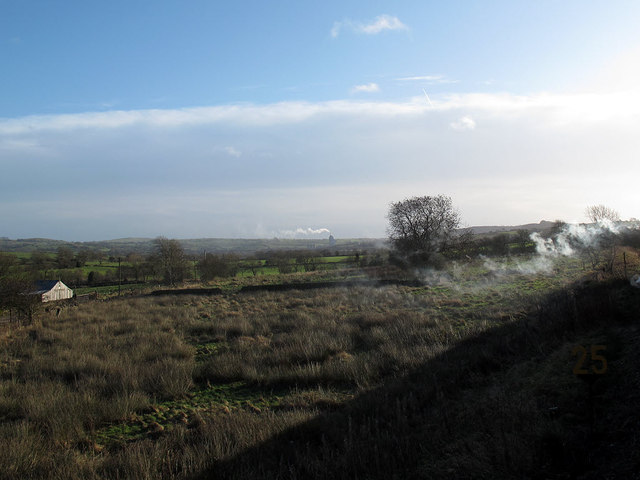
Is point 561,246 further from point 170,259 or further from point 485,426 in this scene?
point 170,259

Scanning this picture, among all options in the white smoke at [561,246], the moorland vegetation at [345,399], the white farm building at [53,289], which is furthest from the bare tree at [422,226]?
the white farm building at [53,289]

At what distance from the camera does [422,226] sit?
34.4 meters

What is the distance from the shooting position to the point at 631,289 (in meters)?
8.21

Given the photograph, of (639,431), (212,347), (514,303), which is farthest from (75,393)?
(514,303)

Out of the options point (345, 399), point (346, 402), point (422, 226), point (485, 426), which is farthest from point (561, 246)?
point (485, 426)

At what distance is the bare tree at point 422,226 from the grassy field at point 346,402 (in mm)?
22505

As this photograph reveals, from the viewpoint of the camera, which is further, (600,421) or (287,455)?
(287,455)

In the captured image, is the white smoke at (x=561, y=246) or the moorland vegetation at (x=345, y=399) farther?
the white smoke at (x=561, y=246)

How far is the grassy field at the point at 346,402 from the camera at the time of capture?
363cm

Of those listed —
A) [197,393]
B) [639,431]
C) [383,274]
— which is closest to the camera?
[639,431]

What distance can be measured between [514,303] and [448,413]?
10152mm

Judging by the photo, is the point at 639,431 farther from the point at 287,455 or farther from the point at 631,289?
the point at 631,289

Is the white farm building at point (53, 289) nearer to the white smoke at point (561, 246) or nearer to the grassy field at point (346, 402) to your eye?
the grassy field at point (346, 402)

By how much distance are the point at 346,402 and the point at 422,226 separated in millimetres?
30568
